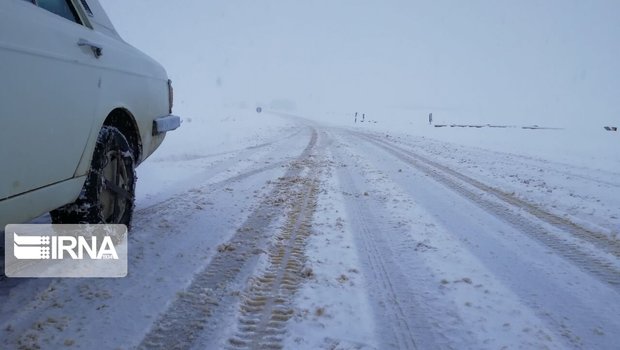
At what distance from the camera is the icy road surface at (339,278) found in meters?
2.39

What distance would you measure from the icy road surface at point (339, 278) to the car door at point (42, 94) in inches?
32.4

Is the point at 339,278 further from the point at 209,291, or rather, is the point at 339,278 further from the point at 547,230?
the point at 547,230

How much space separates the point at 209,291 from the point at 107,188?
3.80 feet

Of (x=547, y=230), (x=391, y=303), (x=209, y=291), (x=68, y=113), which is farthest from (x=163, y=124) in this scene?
(x=547, y=230)

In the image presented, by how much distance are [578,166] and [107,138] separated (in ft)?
40.1

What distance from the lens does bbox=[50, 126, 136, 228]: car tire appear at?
295cm

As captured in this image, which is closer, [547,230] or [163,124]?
[163,124]

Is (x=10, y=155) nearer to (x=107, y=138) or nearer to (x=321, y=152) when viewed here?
(x=107, y=138)

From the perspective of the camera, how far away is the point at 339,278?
315 cm

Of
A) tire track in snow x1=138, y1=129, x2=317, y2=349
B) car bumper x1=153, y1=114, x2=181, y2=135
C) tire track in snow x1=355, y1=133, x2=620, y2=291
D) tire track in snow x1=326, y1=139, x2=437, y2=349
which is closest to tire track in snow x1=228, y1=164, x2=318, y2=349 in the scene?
tire track in snow x1=138, y1=129, x2=317, y2=349

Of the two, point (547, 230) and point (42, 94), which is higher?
point (42, 94)

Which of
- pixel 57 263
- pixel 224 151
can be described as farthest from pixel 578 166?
pixel 57 263

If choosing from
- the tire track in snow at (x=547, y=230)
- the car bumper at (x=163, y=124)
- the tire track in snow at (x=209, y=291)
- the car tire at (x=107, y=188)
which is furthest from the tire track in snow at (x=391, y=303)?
the car bumper at (x=163, y=124)

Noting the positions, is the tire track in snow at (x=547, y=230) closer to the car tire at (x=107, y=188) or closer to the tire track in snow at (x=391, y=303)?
the tire track in snow at (x=391, y=303)
